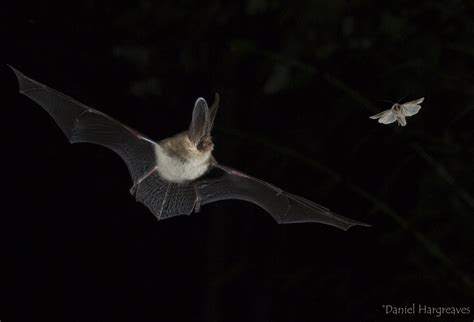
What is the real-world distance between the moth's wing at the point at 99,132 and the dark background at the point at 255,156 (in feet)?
1.57

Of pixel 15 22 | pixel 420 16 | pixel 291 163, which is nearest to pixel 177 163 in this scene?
pixel 291 163

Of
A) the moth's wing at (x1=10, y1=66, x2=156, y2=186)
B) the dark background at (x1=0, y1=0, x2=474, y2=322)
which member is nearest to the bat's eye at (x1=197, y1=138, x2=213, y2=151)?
the moth's wing at (x1=10, y1=66, x2=156, y2=186)

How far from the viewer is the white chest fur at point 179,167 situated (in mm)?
1567

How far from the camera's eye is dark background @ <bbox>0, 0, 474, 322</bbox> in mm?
1960

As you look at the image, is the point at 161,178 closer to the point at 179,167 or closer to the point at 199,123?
the point at 179,167

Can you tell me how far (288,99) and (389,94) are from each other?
378 millimetres

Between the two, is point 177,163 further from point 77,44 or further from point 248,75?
point 77,44

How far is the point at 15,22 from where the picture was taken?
7.53 ft

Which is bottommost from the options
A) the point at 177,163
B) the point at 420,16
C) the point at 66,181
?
the point at 177,163

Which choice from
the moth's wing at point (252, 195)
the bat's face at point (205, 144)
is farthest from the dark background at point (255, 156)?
the bat's face at point (205, 144)

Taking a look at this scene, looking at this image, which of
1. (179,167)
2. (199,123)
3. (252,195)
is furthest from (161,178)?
(199,123)

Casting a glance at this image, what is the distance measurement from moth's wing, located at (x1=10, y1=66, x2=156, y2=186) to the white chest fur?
0.06 metres

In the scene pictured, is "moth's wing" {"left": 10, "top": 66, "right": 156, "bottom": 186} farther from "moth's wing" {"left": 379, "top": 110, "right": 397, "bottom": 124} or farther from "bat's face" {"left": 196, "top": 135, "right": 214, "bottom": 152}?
"moth's wing" {"left": 379, "top": 110, "right": 397, "bottom": 124}

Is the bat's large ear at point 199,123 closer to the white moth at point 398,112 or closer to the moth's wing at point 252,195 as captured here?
the moth's wing at point 252,195
